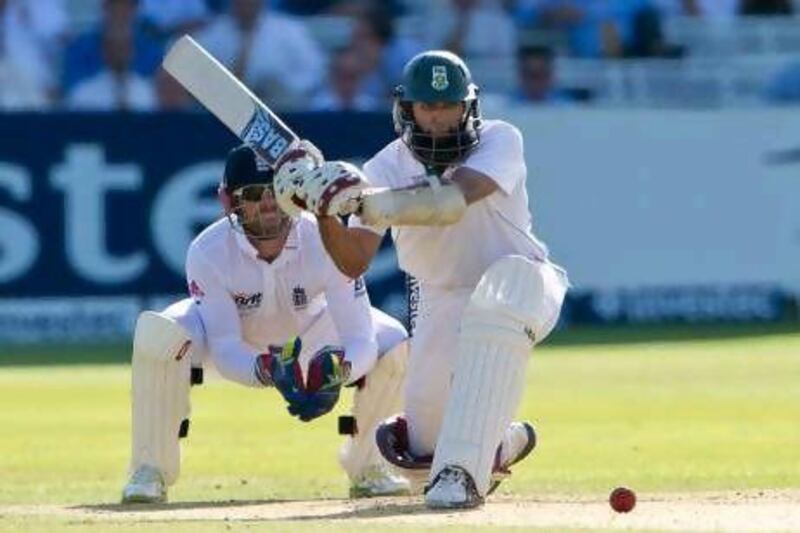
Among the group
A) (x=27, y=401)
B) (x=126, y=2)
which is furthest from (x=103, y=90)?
(x=27, y=401)

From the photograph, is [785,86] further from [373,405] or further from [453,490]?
[453,490]

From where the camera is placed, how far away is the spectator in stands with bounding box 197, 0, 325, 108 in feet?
56.7

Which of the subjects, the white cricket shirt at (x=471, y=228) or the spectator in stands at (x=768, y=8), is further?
the spectator in stands at (x=768, y=8)

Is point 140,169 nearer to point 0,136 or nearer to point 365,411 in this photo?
point 0,136

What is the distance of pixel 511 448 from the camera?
7.99 metres

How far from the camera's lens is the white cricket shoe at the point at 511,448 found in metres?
7.84

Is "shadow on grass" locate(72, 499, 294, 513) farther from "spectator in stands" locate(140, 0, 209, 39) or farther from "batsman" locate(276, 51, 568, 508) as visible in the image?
"spectator in stands" locate(140, 0, 209, 39)

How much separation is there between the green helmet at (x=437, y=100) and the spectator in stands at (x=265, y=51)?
9.50 meters

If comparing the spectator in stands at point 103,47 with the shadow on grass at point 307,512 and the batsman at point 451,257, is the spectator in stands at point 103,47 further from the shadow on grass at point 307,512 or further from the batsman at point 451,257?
the shadow on grass at point 307,512

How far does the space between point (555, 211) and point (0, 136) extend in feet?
12.6

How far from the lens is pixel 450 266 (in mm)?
8062

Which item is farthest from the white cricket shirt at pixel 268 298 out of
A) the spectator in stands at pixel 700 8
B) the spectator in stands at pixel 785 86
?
the spectator in stands at pixel 700 8

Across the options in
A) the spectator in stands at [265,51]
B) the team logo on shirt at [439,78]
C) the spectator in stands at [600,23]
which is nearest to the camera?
the team logo on shirt at [439,78]

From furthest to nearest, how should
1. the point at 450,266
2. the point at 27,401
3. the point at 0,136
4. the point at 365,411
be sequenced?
1. the point at 0,136
2. the point at 27,401
3. the point at 365,411
4. the point at 450,266
